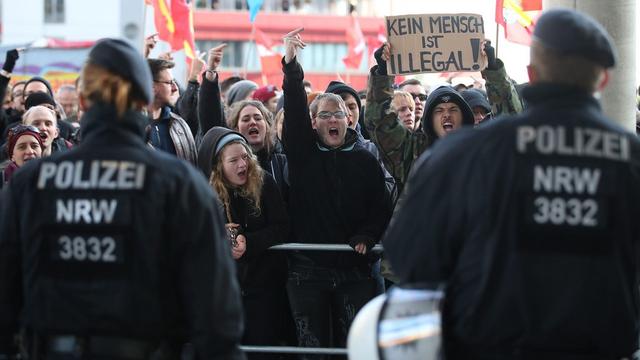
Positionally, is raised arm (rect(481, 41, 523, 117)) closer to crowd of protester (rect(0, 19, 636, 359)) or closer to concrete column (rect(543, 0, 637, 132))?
crowd of protester (rect(0, 19, 636, 359))

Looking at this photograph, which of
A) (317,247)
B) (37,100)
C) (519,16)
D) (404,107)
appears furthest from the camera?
(519,16)

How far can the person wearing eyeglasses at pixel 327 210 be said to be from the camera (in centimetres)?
740

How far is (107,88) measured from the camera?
4309mm

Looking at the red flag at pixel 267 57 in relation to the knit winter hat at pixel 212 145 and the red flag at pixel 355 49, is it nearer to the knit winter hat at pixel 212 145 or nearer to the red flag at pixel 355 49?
the red flag at pixel 355 49

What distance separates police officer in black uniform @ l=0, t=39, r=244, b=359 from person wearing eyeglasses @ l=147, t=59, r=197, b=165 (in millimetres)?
3562

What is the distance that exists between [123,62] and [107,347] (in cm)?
Answer: 107

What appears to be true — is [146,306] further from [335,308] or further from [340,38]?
[340,38]

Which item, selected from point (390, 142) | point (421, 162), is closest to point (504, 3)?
point (390, 142)

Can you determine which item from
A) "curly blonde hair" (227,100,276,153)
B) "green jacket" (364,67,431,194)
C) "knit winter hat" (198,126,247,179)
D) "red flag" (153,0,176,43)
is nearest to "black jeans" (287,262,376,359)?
"green jacket" (364,67,431,194)

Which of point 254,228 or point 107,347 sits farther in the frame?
point 254,228

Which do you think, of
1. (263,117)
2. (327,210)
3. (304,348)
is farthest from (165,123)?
(304,348)

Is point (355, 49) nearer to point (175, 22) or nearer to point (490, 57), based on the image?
point (175, 22)

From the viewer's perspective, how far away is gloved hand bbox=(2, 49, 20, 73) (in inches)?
300

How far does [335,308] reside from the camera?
24.5 feet
